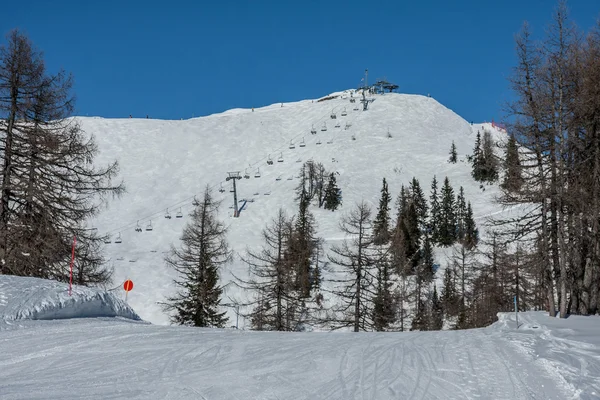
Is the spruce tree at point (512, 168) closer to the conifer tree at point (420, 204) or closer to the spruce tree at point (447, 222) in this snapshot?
the spruce tree at point (447, 222)

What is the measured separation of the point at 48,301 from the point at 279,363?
22.3ft

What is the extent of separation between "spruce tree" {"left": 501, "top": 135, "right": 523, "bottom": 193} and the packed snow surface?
7.40 m

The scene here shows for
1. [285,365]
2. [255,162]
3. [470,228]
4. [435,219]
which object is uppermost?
[255,162]

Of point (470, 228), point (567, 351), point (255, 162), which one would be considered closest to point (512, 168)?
point (567, 351)

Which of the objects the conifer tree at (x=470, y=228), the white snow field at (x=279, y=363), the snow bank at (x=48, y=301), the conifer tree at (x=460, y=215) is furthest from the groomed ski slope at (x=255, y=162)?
the white snow field at (x=279, y=363)

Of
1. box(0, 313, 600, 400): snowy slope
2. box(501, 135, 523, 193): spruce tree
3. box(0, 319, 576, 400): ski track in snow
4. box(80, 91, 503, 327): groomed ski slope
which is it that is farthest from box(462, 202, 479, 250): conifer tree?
box(0, 319, 576, 400): ski track in snow

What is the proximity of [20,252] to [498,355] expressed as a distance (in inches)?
603

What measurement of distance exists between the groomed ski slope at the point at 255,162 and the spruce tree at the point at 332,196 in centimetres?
139

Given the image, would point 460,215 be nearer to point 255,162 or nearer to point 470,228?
point 470,228

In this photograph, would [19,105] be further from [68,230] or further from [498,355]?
[498,355]

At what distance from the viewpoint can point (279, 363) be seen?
8.27 m

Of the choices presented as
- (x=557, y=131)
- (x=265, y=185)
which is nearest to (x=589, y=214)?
(x=557, y=131)

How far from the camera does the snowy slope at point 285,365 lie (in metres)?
6.65

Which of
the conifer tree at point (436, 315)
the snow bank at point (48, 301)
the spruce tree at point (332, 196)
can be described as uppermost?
the spruce tree at point (332, 196)
